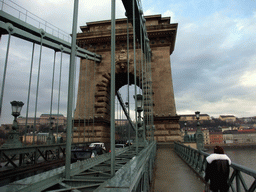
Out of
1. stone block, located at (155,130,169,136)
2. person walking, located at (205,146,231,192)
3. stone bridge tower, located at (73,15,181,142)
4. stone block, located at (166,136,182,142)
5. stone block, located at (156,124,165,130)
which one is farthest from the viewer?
stone bridge tower, located at (73,15,181,142)

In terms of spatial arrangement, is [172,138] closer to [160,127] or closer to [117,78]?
[160,127]

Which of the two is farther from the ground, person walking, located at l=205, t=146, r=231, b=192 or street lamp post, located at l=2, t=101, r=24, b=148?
street lamp post, located at l=2, t=101, r=24, b=148

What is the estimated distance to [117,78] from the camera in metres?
26.4

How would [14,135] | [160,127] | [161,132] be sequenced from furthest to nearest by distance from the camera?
[160,127]
[161,132]
[14,135]

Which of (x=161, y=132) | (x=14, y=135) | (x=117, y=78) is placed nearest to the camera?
(x=14, y=135)

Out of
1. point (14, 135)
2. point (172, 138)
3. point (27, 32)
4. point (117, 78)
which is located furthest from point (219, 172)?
point (117, 78)

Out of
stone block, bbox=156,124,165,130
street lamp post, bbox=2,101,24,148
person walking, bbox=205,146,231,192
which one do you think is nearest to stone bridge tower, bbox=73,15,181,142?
stone block, bbox=156,124,165,130

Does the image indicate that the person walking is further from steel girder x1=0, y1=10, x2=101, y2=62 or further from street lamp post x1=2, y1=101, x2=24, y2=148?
steel girder x1=0, y1=10, x2=101, y2=62

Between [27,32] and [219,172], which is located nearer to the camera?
[219,172]

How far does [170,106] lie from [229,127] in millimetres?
105471

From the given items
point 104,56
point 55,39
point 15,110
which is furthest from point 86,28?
point 15,110

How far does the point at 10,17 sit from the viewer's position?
12.1 m

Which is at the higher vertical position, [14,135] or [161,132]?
[14,135]

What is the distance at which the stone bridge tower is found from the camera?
67.6 feet
